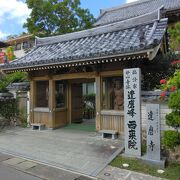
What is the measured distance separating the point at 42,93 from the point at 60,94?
97 cm

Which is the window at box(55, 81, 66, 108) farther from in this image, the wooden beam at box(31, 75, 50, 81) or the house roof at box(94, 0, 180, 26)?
the house roof at box(94, 0, 180, 26)

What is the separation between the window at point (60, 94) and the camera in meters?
12.3

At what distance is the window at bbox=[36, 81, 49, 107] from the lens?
1234cm

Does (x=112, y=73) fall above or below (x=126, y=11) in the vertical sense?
below

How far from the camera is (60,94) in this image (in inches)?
494

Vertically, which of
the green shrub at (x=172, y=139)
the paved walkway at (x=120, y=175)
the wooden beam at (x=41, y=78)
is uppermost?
the wooden beam at (x=41, y=78)

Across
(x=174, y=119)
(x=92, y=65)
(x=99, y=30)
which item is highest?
(x=99, y=30)

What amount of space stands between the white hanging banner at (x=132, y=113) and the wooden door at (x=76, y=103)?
5.83 metres

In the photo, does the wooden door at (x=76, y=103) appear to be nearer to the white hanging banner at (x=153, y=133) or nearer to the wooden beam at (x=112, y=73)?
the wooden beam at (x=112, y=73)

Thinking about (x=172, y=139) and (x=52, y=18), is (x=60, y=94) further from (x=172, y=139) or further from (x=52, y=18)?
(x=52, y=18)

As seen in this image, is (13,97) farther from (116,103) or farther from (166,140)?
(166,140)

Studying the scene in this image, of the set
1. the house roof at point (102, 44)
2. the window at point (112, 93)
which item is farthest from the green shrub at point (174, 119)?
the window at point (112, 93)

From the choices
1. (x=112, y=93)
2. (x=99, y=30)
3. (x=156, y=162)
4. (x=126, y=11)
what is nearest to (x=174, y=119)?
(x=156, y=162)

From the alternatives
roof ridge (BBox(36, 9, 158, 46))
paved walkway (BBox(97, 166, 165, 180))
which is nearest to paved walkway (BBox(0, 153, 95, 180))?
paved walkway (BBox(97, 166, 165, 180))
